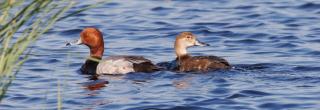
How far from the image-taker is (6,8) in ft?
17.4

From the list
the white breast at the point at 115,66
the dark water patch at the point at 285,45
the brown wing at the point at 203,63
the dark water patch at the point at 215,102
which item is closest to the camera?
the dark water patch at the point at 215,102

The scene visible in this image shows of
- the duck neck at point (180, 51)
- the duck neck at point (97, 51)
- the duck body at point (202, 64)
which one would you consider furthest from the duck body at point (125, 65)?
the duck neck at point (180, 51)

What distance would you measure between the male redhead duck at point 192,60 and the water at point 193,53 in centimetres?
16

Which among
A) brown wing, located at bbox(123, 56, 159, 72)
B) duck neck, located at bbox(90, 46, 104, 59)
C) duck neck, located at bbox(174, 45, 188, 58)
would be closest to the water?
brown wing, located at bbox(123, 56, 159, 72)

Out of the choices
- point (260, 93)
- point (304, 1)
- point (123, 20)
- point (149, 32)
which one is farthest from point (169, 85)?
point (304, 1)

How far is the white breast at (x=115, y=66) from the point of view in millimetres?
12305

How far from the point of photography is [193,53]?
48.5ft

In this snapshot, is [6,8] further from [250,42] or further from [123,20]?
[123,20]

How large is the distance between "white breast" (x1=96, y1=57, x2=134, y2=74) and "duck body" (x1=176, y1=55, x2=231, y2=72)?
27.3 inches

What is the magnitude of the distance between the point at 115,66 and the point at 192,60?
105 cm

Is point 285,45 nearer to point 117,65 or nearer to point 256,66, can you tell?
point 256,66

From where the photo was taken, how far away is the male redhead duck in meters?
12.0

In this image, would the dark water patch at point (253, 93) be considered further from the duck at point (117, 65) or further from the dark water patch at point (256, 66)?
the duck at point (117, 65)

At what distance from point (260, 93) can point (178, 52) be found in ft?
10.3
